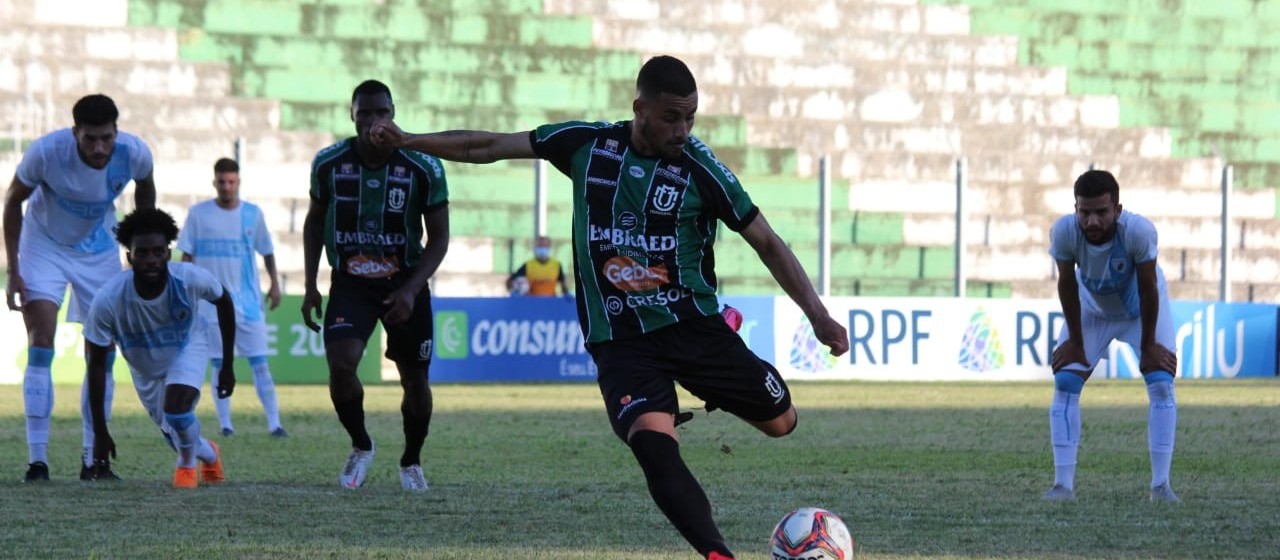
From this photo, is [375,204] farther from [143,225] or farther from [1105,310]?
[1105,310]

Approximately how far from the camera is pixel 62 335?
22.2 meters

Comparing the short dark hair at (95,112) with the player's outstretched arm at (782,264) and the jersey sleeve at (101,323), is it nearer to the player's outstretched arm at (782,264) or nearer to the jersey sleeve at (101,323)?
the jersey sleeve at (101,323)

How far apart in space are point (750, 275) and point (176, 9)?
10.7 metres

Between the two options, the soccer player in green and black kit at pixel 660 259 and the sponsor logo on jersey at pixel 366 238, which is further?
the sponsor logo on jersey at pixel 366 238

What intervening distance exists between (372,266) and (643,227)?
3.49m

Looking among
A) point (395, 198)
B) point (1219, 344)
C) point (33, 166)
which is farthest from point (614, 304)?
point (1219, 344)

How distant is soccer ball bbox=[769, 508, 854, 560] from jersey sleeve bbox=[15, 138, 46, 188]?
17.8 ft

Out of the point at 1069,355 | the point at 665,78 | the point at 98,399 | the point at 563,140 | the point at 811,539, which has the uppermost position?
the point at 665,78

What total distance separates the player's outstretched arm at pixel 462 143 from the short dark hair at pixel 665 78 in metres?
0.57

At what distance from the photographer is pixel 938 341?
2550 cm

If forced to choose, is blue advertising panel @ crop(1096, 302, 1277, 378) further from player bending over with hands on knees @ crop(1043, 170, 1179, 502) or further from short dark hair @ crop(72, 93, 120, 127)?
short dark hair @ crop(72, 93, 120, 127)

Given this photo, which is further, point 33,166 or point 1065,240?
point 33,166

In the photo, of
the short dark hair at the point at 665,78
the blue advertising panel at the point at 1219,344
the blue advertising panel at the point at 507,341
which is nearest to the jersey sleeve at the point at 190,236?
the blue advertising panel at the point at 507,341

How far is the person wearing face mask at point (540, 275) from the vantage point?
24766mm
